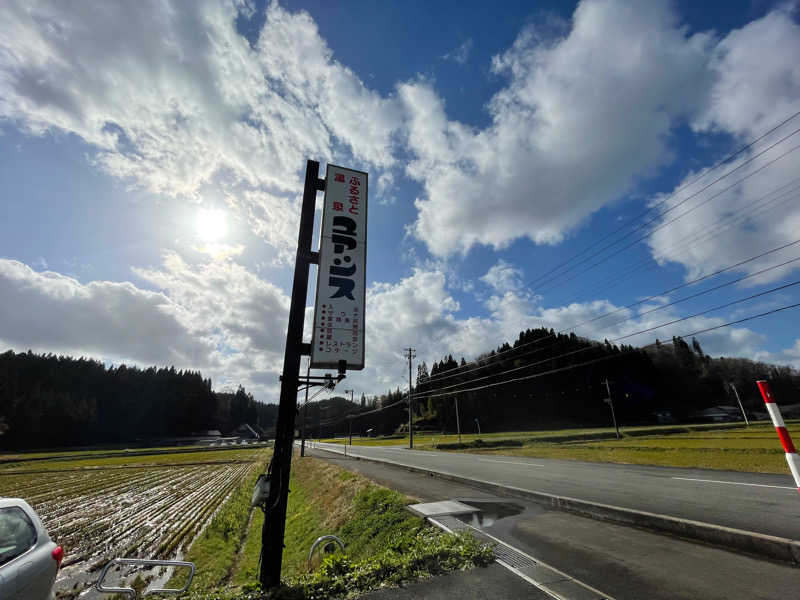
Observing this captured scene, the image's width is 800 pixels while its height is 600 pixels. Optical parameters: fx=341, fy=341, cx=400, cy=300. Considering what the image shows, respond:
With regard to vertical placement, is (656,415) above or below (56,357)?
below

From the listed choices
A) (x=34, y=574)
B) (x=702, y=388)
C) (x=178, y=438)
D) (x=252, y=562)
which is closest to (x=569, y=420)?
(x=702, y=388)

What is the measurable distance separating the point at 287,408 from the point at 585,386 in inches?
3385

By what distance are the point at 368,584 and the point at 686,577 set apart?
377 centimetres

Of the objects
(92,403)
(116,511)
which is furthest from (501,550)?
(92,403)

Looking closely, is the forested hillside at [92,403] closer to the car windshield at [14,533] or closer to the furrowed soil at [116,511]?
the furrowed soil at [116,511]

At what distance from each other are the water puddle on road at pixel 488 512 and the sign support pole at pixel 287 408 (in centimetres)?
358

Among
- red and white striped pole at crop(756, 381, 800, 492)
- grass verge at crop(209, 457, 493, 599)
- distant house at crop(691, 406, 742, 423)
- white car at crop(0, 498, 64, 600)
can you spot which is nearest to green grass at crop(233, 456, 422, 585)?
grass verge at crop(209, 457, 493, 599)

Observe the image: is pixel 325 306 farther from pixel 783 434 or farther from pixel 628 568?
pixel 783 434

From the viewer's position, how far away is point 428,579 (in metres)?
4.13

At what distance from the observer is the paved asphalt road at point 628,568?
3.70 meters

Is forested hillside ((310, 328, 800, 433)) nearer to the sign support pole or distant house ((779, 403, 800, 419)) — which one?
distant house ((779, 403, 800, 419))

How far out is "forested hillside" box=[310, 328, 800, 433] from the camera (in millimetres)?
75625

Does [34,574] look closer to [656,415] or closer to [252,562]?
[252,562]

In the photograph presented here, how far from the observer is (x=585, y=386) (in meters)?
77.3
